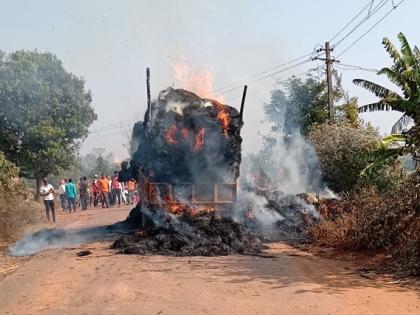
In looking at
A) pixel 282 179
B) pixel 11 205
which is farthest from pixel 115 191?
pixel 11 205

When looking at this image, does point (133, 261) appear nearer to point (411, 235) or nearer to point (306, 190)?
point (411, 235)

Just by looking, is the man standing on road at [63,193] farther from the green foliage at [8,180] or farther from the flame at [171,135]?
the flame at [171,135]

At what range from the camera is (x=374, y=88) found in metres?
13.9

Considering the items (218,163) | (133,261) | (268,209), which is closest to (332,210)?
(268,209)

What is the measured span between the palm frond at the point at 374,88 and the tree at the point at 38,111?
572 inches

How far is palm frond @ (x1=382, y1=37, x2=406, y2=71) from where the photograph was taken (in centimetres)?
1289

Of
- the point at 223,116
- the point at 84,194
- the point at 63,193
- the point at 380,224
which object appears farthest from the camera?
the point at 84,194

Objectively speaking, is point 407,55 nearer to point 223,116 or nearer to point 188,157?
point 223,116

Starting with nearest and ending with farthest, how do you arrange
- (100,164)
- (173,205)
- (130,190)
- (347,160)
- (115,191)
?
(173,205)
(347,160)
(115,191)
(130,190)
(100,164)

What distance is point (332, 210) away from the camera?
51.3ft

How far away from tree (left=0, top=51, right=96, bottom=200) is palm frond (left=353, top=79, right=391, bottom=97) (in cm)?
1453

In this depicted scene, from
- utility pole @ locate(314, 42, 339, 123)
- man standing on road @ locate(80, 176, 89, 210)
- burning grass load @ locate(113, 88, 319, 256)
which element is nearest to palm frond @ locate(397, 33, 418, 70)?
burning grass load @ locate(113, 88, 319, 256)

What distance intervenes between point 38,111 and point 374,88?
15428 millimetres

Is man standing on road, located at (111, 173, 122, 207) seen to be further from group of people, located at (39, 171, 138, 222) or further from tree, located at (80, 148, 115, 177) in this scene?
tree, located at (80, 148, 115, 177)
